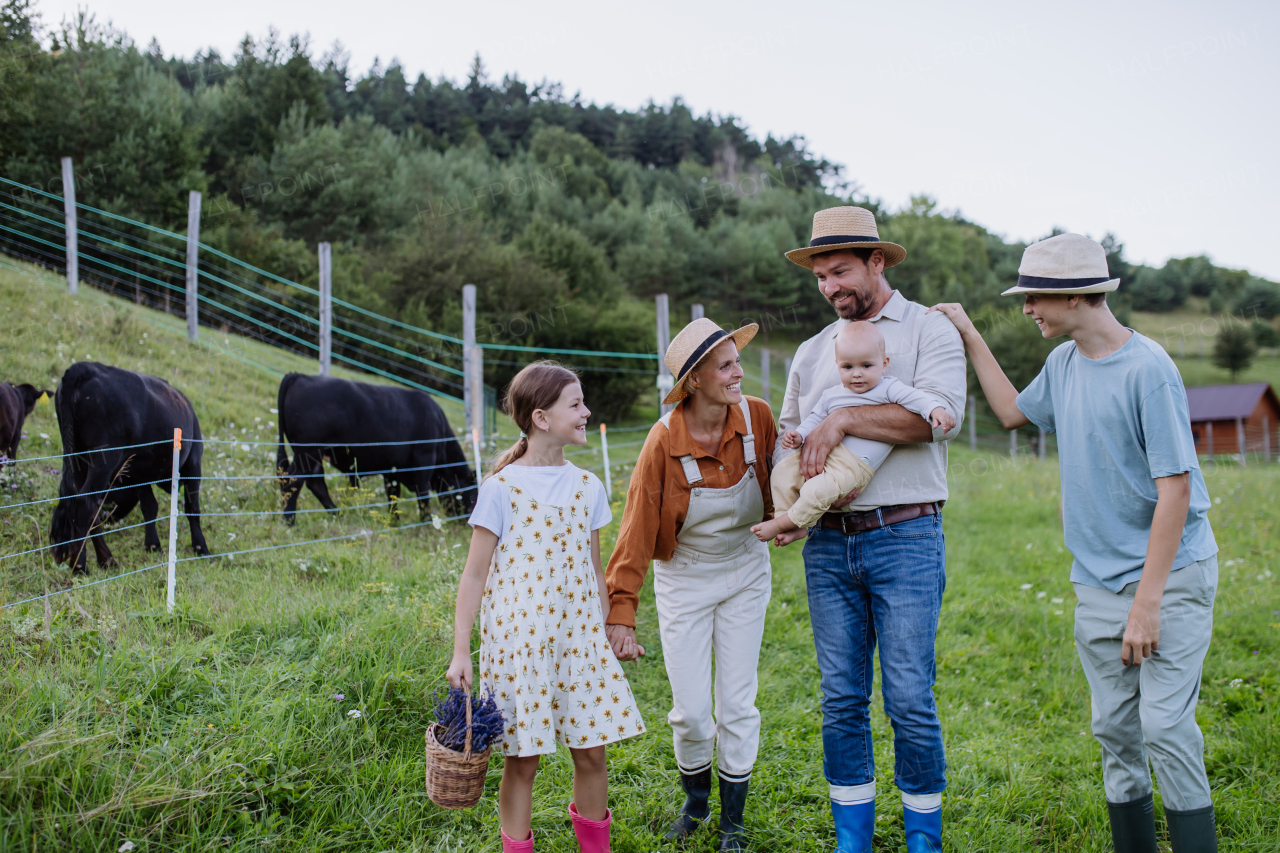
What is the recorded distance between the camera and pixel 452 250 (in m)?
22.3

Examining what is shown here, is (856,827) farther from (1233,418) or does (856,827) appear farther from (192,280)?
(1233,418)

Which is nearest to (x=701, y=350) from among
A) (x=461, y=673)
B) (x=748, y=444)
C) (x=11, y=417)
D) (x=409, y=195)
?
(x=748, y=444)

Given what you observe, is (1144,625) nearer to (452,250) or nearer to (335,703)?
(335,703)

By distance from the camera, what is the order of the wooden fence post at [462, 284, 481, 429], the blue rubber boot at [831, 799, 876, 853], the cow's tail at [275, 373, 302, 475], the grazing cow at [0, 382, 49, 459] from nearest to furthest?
the blue rubber boot at [831, 799, 876, 853] → the grazing cow at [0, 382, 49, 459] → the cow's tail at [275, 373, 302, 475] → the wooden fence post at [462, 284, 481, 429]

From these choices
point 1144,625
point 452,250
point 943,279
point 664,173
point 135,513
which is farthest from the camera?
point 664,173

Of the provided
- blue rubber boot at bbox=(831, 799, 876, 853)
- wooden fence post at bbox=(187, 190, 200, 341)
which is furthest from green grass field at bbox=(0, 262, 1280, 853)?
wooden fence post at bbox=(187, 190, 200, 341)

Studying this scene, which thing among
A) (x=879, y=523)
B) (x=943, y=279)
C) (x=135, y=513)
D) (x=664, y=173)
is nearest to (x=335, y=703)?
(x=879, y=523)

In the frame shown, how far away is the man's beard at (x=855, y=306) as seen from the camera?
8.90ft

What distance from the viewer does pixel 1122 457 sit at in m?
2.37

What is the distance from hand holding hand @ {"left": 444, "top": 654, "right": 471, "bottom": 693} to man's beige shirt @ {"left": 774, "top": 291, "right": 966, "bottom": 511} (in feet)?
4.00

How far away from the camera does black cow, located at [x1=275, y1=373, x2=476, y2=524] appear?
709 cm

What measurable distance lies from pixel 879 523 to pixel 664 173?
53420 mm

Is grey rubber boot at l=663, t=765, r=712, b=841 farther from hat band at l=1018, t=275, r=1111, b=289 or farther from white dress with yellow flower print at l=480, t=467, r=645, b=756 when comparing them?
hat band at l=1018, t=275, r=1111, b=289

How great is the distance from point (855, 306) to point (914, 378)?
311mm
